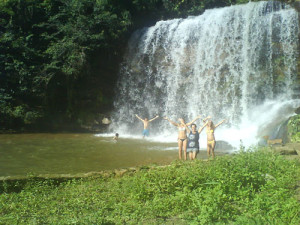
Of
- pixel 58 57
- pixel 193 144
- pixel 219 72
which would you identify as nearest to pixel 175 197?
pixel 193 144

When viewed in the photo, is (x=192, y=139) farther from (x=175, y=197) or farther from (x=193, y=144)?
(x=175, y=197)

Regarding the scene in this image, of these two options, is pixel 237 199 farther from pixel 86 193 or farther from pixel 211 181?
pixel 86 193

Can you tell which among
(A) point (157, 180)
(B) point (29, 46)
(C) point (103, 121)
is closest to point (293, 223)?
(A) point (157, 180)

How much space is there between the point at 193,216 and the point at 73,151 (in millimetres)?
8030

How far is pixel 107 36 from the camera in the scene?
18984 millimetres

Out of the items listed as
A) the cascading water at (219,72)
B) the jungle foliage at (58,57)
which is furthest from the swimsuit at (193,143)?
the jungle foliage at (58,57)

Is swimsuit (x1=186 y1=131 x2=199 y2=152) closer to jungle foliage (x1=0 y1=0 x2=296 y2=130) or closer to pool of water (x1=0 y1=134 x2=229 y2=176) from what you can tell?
pool of water (x1=0 y1=134 x2=229 y2=176)

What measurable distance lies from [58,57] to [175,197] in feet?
49.2

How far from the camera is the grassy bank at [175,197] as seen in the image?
3.80 meters

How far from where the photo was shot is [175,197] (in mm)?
4410

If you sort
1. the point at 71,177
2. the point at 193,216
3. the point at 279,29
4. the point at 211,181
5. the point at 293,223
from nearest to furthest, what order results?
the point at 293,223, the point at 193,216, the point at 211,181, the point at 71,177, the point at 279,29

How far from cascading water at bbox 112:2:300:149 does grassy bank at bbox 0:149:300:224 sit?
7655 millimetres

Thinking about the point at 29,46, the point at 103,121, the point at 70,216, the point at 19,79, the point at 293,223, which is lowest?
the point at 70,216

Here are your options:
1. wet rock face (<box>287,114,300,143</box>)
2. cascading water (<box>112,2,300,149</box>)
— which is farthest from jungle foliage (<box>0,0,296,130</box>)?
wet rock face (<box>287,114,300,143</box>)
